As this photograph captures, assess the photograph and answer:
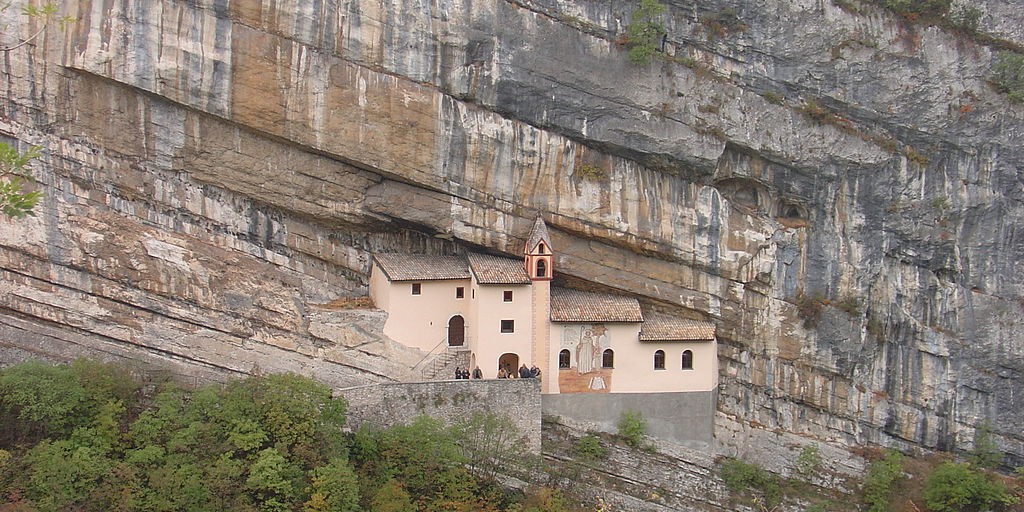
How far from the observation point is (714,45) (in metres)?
32.6

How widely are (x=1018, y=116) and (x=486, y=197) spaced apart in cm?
1689

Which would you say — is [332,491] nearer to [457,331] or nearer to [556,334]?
[457,331]

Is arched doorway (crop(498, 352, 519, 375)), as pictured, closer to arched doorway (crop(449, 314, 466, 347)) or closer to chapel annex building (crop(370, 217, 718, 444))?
chapel annex building (crop(370, 217, 718, 444))

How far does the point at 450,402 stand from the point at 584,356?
182 inches

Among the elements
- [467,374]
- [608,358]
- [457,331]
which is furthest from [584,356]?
[457,331]

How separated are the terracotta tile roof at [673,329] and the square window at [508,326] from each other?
3.94 metres

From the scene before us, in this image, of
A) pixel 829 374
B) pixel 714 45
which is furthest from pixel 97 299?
pixel 829 374

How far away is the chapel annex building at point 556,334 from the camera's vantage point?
32188 millimetres

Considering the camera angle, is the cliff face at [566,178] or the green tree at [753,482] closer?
the cliff face at [566,178]

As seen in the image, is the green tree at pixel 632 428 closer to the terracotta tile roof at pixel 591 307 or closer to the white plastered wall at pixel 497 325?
the terracotta tile roof at pixel 591 307

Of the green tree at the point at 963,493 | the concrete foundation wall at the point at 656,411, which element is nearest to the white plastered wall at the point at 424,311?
the concrete foundation wall at the point at 656,411

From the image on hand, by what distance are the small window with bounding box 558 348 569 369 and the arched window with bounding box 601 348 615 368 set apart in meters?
1.09

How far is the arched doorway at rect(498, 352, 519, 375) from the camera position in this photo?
32.7 m

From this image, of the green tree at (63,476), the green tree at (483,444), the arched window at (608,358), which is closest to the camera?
the green tree at (63,476)
